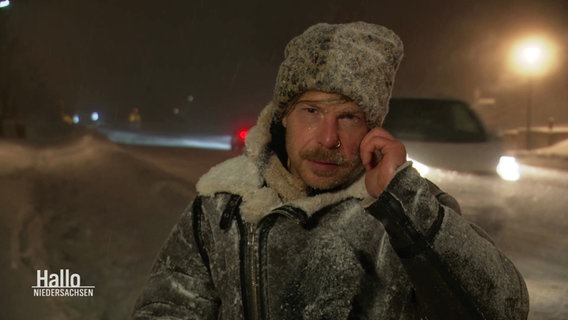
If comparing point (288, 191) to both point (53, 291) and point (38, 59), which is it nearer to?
point (53, 291)

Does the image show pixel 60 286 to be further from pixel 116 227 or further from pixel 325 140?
pixel 325 140

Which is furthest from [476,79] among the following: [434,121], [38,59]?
[434,121]

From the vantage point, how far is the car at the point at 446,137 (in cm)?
773

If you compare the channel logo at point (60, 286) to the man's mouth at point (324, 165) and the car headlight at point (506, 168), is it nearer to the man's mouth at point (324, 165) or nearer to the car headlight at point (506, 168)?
the man's mouth at point (324, 165)

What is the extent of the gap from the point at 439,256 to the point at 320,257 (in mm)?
334

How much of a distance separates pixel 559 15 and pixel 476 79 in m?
6.89

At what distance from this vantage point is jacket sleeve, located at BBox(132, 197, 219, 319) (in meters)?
1.85

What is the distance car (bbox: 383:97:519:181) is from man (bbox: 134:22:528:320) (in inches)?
225

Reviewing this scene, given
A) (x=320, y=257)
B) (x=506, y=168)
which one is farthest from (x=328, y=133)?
(x=506, y=168)

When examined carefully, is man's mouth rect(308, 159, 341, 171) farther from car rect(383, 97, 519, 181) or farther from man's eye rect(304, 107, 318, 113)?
car rect(383, 97, 519, 181)

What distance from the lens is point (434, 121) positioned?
8336mm

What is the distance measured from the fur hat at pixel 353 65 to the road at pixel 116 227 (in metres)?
3.33

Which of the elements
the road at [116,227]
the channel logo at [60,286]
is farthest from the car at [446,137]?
the channel logo at [60,286]

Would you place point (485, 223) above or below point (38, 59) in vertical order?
below
